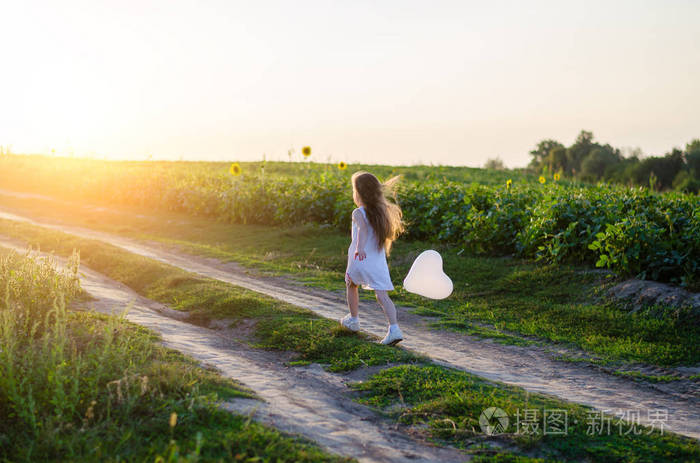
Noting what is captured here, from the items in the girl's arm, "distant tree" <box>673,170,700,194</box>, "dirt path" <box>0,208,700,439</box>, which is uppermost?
"distant tree" <box>673,170,700,194</box>

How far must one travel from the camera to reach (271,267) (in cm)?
1352

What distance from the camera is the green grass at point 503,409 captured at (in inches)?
170

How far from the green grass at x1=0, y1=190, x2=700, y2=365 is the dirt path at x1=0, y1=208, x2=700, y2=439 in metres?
0.55

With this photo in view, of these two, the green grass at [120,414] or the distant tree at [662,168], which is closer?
the green grass at [120,414]

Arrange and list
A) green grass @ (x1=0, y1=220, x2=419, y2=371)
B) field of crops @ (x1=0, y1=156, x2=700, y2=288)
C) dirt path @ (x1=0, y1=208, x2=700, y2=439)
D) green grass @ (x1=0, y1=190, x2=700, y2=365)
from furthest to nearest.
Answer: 1. field of crops @ (x1=0, y1=156, x2=700, y2=288)
2. green grass @ (x1=0, y1=190, x2=700, y2=365)
3. green grass @ (x1=0, y1=220, x2=419, y2=371)
4. dirt path @ (x1=0, y1=208, x2=700, y2=439)

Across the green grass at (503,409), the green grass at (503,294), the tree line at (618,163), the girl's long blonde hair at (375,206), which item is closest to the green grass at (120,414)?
the green grass at (503,409)

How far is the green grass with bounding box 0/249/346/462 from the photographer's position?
3928 millimetres

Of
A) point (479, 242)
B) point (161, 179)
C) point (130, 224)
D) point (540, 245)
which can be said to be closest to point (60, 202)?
point (161, 179)

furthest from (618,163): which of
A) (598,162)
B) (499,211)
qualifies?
(499,211)

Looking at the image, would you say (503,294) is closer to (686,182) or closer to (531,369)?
(531,369)

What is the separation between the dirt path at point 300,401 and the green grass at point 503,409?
0.82 feet

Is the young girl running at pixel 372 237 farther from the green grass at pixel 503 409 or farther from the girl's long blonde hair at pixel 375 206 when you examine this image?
the green grass at pixel 503 409

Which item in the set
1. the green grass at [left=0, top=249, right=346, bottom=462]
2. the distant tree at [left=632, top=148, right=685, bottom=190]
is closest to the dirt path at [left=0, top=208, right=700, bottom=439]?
the green grass at [left=0, top=249, right=346, bottom=462]

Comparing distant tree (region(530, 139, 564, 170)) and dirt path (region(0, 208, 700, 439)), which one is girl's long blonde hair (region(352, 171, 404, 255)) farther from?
distant tree (region(530, 139, 564, 170))
